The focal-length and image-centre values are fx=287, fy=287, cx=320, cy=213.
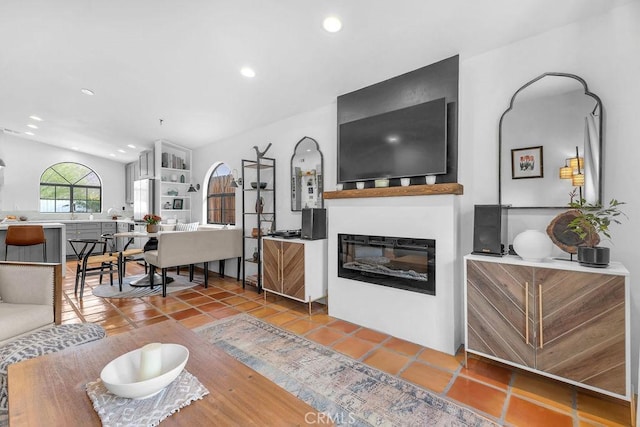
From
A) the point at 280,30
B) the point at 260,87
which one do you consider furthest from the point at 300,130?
the point at 280,30

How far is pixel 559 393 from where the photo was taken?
181cm

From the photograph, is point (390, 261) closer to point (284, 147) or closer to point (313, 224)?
point (313, 224)

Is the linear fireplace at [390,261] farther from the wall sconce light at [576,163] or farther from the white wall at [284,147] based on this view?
the wall sconce light at [576,163]

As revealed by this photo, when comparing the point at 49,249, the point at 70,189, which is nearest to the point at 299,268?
the point at 49,249

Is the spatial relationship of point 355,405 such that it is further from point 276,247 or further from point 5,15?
point 5,15

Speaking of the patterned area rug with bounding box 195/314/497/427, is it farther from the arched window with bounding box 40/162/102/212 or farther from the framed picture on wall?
the arched window with bounding box 40/162/102/212

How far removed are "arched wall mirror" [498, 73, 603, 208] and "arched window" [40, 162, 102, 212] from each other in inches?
372

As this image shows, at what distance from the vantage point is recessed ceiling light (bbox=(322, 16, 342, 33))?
2162mm

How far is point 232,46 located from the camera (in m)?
2.63

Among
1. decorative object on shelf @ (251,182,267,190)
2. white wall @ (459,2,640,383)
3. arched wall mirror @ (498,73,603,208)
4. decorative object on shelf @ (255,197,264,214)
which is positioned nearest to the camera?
white wall @ (459,2,640,383)

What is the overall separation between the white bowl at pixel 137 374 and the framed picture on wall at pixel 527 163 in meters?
2.45

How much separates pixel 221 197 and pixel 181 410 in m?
4.77

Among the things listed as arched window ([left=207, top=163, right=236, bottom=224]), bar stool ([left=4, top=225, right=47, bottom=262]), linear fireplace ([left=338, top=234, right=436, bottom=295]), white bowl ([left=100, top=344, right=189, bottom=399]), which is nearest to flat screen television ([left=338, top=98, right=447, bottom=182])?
linear fireplace ([left=338, top=234, right=436, bottom=295])

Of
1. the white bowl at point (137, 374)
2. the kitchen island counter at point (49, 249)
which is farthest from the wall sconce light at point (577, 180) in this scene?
the kitchen island counter at point (49, 249)
